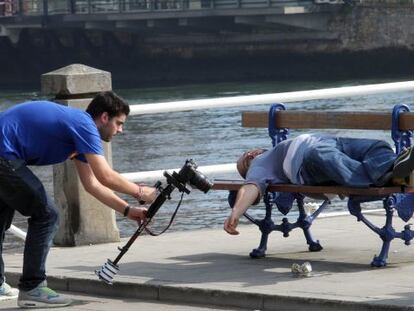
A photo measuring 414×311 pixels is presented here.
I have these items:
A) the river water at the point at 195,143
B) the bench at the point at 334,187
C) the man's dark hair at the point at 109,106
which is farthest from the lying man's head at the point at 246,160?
the river water at the point at 195,143

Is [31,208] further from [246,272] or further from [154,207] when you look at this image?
[246,272]

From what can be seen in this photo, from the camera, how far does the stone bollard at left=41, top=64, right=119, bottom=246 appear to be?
855 cm

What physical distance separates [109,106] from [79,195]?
6.71 feet

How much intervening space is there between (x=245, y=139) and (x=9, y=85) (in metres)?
36.6

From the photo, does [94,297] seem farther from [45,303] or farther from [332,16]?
[332,16]

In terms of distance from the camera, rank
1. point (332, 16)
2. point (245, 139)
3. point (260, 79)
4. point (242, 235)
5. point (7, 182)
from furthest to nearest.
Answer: point (332, 16) < point (260, 79) < point (245, 139) < point (242, 235) < point (7, 182)

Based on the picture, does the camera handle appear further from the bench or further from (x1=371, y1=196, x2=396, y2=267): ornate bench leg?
(x1=371, y1=196, x2=396, y2=267): ornate bench leg

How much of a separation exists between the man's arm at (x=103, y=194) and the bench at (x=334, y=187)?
2.87ft

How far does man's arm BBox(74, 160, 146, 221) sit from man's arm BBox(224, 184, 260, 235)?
52 cm

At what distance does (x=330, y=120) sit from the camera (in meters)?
7.80

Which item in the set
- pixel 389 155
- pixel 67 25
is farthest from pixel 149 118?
pixel 67 25

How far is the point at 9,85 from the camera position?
200 feet

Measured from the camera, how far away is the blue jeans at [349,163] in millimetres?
7016

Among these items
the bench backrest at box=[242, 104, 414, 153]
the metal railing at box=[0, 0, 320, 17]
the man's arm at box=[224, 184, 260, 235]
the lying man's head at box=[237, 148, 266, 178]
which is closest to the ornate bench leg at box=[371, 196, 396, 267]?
the bench backrest at box=[242, 104, 414, 153]
